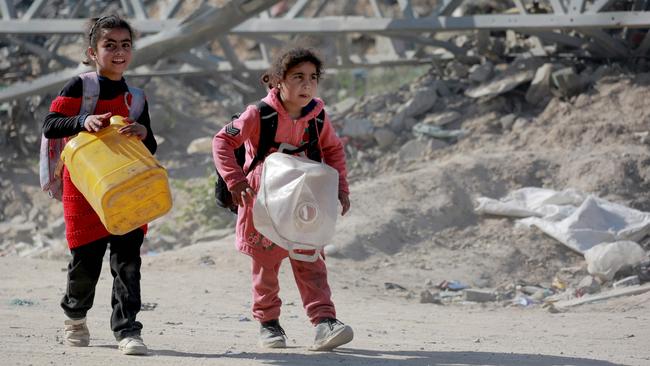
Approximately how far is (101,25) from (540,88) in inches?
251

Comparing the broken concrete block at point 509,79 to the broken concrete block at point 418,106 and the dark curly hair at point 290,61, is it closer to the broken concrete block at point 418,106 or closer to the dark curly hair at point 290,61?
the broken concrete block at point 418,106

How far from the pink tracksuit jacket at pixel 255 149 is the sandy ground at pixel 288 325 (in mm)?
457

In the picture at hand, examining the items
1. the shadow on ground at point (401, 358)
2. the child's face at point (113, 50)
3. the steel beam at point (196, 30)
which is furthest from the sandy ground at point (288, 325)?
the steel beam at point (196, 30)

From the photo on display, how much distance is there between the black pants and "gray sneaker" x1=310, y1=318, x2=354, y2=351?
0.78 m

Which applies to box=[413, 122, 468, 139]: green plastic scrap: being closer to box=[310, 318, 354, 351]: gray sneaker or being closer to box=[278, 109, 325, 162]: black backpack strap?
box=[278, 109, 325, 162]: black backpack strap

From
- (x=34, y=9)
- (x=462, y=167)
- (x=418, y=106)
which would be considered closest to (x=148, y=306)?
(x=462, y=167)

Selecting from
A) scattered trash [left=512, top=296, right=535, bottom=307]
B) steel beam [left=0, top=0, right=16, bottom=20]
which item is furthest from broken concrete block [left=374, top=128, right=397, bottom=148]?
steel beam [left=0, top=0, right=16, bottom=20]

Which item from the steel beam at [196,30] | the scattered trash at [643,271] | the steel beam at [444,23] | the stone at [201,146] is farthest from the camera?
the stone at [201,146]

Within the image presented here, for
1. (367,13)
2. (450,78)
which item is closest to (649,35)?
(450,78)

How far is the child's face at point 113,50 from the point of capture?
4996 millimetres

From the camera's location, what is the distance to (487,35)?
11.5 meters

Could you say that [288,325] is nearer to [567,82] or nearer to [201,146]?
[567,82]

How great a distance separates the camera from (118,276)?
5.02 metres

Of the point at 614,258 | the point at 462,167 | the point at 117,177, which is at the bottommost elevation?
the point at 614,258
